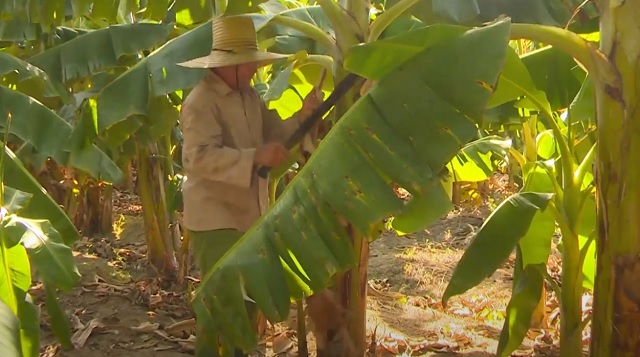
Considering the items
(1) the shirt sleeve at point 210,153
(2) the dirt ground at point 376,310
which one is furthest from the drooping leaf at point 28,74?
(1) the shirt sleeve at point 210,153

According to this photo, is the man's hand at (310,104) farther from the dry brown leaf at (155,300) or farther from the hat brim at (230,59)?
the dry brown leaf at (155,300)

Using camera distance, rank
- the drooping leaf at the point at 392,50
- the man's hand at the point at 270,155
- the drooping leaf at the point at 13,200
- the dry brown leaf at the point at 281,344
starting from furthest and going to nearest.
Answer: the dry brown leaf at the point at 281,344
the man's hand at the point at 270,155
the drooping leaf at the point at 13,200
the drooping leaf at the point at 392,50

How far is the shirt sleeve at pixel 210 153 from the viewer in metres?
2.60

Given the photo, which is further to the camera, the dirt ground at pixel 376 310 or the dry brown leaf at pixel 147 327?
the dry brown leaf at pixel 147 327

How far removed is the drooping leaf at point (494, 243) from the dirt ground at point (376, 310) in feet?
4.41

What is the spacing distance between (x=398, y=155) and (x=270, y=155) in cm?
72

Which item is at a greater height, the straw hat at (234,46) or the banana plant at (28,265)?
the straw hat at (234,46)

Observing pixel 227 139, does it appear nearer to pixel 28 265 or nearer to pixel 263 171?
pixel 263 171

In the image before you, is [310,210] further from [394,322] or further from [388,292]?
[388,292]

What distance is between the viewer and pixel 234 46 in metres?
2.61

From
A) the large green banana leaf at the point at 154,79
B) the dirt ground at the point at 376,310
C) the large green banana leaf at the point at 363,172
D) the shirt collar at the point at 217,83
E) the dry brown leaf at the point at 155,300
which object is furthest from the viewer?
the dry brown leaf at the point at 155,300

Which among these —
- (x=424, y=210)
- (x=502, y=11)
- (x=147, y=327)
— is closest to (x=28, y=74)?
(x=147, y=327)

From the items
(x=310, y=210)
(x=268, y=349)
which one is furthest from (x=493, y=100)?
(x=268, y=349)

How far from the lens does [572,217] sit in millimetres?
2824
